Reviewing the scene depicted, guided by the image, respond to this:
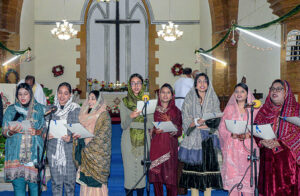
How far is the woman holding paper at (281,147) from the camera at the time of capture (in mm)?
3332

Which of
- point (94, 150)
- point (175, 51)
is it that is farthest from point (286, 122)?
point (175, 51)

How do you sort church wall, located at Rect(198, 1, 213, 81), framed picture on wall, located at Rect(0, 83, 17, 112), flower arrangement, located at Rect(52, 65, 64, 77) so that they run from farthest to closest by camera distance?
flower arrangement, located at Rect(52, 65, 64, 77) → church wall, located at Rect(198, 1, 213, 81) → framed picture on wall, located at Rect(0, 83, 17, 112)

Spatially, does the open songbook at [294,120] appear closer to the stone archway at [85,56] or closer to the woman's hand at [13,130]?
the woman's hand at [13,130]

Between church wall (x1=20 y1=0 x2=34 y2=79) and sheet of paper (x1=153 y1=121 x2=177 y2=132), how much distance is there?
25.4 feet

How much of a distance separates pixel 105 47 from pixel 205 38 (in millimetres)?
3645

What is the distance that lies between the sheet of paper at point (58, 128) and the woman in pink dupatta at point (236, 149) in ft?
5.31

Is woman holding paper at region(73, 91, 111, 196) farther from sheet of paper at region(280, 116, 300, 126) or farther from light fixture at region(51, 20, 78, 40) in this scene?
light fixture at region(51, 20, 78, 40)

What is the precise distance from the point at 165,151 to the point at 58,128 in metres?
1.14

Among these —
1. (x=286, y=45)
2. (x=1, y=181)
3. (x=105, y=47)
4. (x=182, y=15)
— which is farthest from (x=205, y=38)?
(x=1, y=181)

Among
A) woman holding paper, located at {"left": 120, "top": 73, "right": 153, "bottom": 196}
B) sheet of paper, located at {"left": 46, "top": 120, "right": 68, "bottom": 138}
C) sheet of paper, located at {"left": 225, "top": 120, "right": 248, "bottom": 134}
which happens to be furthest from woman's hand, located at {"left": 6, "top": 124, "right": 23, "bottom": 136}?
sheet of paper, located at {"left": 225, "top": 120, "right": 248, "bottom": 134}

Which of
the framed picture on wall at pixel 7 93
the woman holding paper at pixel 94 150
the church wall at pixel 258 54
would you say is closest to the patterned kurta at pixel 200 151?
the woman holding paper at pixel 94 150

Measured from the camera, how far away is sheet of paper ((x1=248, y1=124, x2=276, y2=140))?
3149 millimetres

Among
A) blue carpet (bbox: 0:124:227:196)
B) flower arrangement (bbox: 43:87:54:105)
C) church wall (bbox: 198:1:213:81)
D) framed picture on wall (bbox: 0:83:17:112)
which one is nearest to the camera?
blue carpet (bbox: 0:124:227:196)

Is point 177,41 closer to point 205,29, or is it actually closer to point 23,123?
point 205,29
